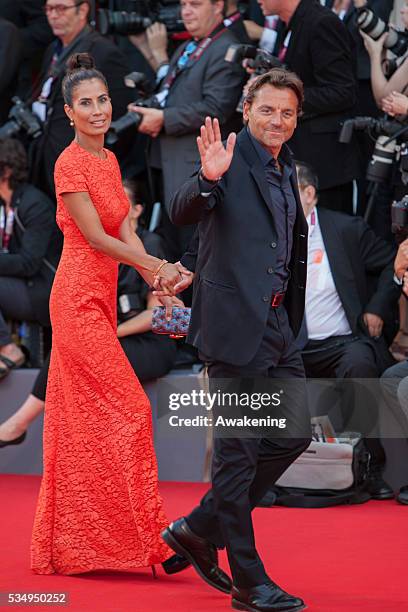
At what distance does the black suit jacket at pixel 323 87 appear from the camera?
6094 mm

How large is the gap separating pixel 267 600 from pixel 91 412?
0.99 metres

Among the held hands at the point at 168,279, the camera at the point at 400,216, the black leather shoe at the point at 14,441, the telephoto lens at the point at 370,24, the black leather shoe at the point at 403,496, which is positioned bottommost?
the black leather shoe at the point at 14,441

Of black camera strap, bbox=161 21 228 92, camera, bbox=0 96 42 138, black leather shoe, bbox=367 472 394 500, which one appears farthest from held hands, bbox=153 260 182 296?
camera, bbox=0 96 42 138

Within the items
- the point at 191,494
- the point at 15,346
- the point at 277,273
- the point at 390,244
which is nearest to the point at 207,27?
the point at 390,244

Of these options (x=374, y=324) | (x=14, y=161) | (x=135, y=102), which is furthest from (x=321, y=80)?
(x=14, y=161)

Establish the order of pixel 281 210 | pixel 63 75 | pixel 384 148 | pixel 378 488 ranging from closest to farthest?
pixel 281 210 → pixel 378 488 → pixel 384 148 → pixel 63 75

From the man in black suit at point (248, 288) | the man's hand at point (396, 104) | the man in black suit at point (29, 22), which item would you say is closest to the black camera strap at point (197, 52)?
the man's hand at point (396, 104)

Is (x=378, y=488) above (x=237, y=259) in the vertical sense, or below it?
below

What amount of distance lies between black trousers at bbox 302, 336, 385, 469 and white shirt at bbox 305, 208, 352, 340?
0.05 meters

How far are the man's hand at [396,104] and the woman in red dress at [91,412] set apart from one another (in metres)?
1.88

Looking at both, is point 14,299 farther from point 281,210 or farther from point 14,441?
point 281,210

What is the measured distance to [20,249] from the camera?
21.1 ft

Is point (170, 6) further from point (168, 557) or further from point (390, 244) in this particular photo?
point (168, 557)

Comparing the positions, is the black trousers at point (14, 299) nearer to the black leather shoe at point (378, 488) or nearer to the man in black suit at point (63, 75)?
the man in black suit at point (63, 75)
